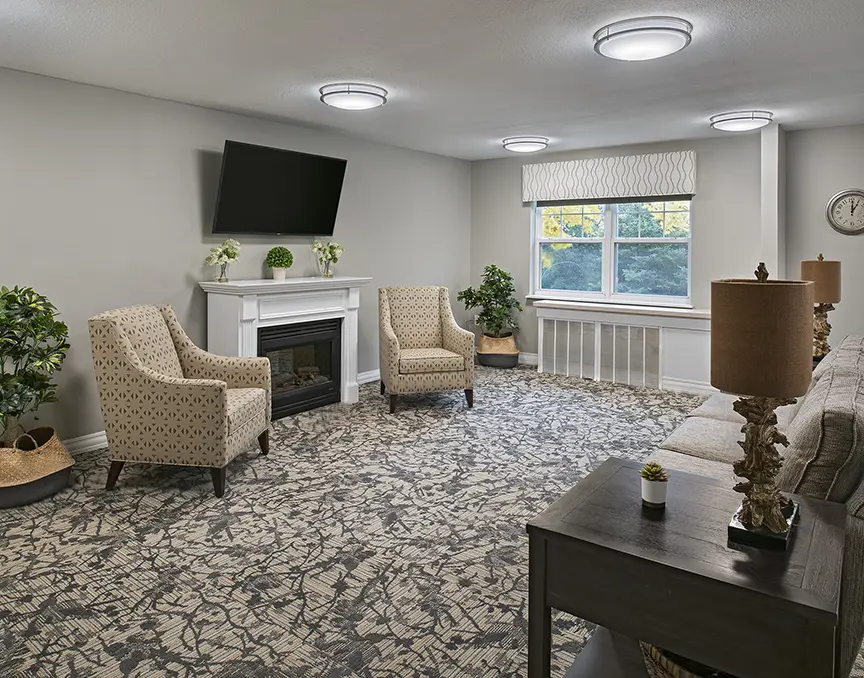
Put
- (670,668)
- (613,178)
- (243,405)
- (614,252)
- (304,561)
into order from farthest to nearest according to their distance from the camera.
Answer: (614,252)
(613,178)
(243,405)
(304,561)
(670,668)

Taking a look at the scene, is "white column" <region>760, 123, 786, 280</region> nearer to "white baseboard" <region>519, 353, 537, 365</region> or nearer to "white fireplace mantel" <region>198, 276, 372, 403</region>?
"white baseboard" <region>519, 353, 537, 365</region>

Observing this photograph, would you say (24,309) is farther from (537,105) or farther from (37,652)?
(537,105)

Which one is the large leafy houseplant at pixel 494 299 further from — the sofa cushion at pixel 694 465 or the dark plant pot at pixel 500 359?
the sofa cushion at pixel 694 465

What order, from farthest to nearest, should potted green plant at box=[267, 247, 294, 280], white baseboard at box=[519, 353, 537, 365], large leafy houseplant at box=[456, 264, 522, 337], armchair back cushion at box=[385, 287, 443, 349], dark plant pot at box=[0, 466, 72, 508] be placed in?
1. white baseboard at box=[519, 353, 537, 365]
2. large leafy houseplant at box=[456, 264, 522, 337]
3. armchair back cushion at box=[385, 287, 443, 349]
4. potted green plant at box=[267, 247, 294, 280]
5. dark plant pot at box=[0, 466, 72, 508]

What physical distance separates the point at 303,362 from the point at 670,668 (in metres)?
4.25

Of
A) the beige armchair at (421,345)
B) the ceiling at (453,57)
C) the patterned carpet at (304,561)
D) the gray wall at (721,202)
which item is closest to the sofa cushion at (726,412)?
the patterned carpet at (304,561)

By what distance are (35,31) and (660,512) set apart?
357 centimetres

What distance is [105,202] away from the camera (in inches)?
173

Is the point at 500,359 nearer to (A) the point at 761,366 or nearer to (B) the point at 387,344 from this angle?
(B) the point at 387,344

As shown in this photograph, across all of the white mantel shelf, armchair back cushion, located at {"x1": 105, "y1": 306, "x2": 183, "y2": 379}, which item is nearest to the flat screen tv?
the white mantel shelf

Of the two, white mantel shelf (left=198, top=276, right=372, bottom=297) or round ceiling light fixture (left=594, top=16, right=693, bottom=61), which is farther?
white mantel shelf (left=198, top=276, right=372, bottom=297)

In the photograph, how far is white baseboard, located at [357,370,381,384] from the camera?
6.59 metres

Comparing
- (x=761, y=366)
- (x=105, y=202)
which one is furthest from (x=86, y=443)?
(x=761, y=366)

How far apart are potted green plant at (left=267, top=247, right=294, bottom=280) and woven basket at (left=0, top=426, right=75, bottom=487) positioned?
215 cm
